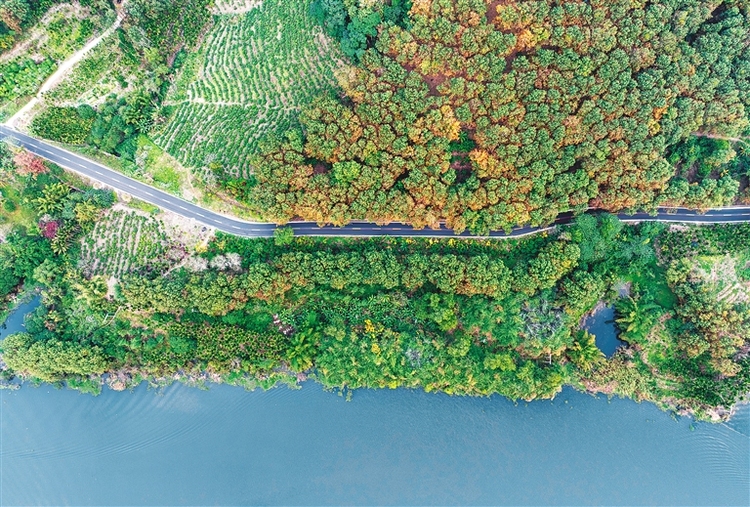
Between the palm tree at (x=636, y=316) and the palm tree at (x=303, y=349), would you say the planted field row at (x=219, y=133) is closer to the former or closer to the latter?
the palm tree at (x=303, y=349)

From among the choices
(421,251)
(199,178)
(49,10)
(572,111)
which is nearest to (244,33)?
(199,178)

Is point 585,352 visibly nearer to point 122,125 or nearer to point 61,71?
point 122,125

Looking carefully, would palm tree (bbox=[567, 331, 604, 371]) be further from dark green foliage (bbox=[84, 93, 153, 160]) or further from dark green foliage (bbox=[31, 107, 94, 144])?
dark green foliage (bbox=[31, 107, 94, 144])

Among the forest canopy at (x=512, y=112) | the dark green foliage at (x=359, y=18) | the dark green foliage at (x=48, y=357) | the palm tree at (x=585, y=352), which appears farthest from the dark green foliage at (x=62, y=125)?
the palm tree at (x=585, y=352)

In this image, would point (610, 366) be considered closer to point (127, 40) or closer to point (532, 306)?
point (532, 306)

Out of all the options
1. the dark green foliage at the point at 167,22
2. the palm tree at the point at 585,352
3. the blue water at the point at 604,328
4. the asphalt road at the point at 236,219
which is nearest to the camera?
the palm tree at the point at 585,352

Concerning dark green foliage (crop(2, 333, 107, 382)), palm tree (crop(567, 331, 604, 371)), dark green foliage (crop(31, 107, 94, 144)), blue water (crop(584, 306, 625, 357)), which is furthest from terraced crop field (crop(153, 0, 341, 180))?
blue water (crop(584, 306, 625, 357))

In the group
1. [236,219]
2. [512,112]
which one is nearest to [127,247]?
[236,219]
